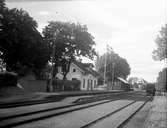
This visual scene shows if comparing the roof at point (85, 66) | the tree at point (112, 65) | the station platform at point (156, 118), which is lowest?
the station platform at point (156, 118)

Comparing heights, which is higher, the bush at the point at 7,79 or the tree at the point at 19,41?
the tree at the point at 19,41

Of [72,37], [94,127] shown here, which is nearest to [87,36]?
[72,37]

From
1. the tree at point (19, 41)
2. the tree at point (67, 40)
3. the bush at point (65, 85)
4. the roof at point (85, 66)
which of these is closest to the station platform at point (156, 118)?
the tree at point (19, 41)

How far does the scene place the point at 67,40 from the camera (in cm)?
4634

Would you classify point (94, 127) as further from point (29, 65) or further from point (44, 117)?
point (29, 65)

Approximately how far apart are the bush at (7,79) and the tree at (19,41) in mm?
2422

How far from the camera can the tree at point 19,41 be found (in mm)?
29062

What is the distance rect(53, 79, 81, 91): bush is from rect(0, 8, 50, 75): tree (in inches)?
261

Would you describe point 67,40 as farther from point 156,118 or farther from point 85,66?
point 156,118

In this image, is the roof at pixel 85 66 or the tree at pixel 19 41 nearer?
the tree at pixel 19 41

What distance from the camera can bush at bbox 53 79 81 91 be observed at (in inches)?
1645

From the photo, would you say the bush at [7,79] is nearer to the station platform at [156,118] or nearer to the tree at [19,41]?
the tree at [19,41]

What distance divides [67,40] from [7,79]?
1881 centimetres

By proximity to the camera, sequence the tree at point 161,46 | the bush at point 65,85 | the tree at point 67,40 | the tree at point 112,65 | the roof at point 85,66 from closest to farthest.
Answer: the tree at point 161,46 → the bush at point 65,85 → the tree at point 67,40 → the roof at point 85,66 → the tree at point 112,65
